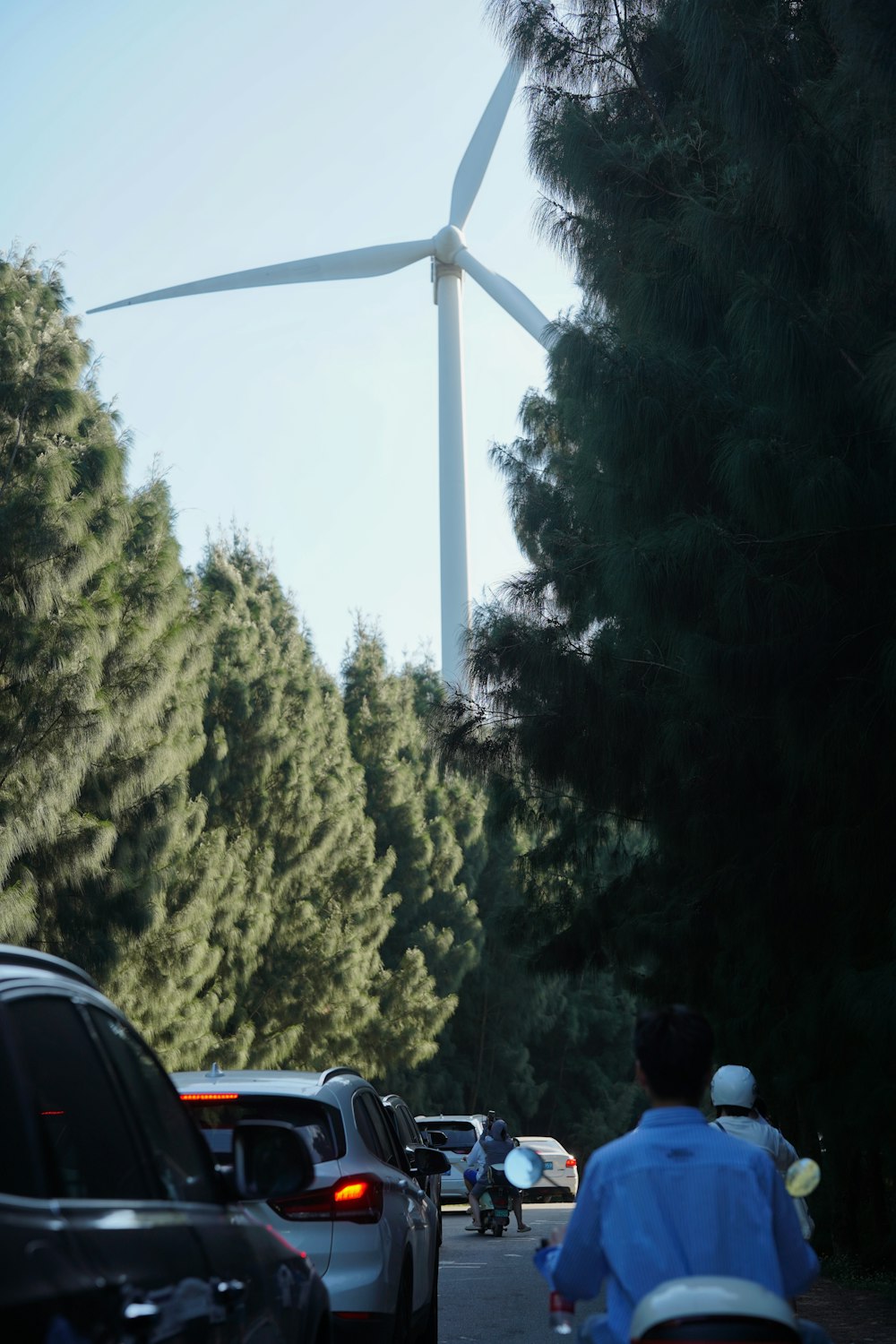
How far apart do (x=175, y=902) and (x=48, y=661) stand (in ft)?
33.2

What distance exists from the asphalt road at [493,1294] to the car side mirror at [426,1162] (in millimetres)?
790

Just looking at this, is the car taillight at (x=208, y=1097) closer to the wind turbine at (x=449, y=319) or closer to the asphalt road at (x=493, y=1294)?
the asphalt road at (x=493, y=1294)

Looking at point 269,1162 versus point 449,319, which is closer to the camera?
point 269,1162

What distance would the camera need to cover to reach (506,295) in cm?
3966

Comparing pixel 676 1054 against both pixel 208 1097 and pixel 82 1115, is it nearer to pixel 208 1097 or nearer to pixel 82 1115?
pixel 82 1115

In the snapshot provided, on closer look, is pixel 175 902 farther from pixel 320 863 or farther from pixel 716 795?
pixel 716 795

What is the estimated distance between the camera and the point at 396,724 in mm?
54750

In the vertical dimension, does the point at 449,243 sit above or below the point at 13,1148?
above

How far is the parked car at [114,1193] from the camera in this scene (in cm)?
248

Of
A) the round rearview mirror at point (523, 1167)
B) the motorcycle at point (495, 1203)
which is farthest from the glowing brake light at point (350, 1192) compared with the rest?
the motorcycle at point (495, 1203)

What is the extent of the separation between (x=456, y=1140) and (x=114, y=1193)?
31188mm

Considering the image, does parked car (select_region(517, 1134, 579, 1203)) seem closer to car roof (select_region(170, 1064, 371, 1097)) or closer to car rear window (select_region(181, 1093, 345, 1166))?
car roof (select_region(170, 1064, 371, 1097))

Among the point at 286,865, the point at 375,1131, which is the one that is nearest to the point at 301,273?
the point at 286,865

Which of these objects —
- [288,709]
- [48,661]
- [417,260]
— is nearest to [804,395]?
[48,661]
